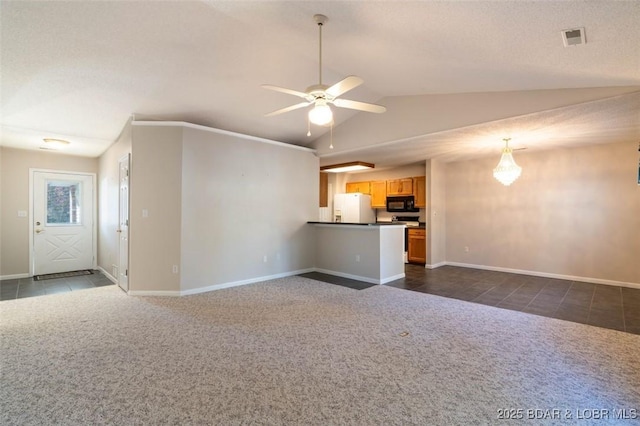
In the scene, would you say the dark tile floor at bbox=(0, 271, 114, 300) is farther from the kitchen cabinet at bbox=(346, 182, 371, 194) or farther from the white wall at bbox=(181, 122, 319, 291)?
the kitchen cabinet at bbox=(346, 182, 371, 194)

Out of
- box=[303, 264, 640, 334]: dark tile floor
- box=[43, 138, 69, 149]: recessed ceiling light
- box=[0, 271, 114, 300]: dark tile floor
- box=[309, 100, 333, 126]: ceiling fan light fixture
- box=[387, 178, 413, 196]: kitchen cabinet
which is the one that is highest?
box=[43, 138, 69, 149]: recessed ceiling light

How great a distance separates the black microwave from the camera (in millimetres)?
7891

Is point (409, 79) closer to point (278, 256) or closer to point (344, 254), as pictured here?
point (344, 254)

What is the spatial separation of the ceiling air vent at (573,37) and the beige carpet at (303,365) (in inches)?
107

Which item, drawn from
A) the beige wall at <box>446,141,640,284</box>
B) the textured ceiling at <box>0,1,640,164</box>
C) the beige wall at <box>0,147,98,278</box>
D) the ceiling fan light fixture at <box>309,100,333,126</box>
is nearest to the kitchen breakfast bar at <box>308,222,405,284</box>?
the textured ceiling at <box>0,1,640,164</box>

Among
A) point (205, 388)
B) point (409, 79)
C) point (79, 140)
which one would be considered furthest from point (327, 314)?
point (79, 140)

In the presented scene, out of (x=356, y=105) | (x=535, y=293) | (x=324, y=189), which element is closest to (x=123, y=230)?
(x=356, y=105)

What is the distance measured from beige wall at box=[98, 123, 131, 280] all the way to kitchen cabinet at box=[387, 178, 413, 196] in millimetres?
6053

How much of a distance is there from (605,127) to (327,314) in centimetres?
477

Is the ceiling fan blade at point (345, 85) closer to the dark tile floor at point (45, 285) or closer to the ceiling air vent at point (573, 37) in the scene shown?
Result: the ceiling air vent at point (573, 37)

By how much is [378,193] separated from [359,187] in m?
0.67

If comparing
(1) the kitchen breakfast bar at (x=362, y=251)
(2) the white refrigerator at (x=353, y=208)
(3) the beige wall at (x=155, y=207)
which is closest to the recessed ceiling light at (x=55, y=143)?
(3) the beige wall at (x=155, y=207)

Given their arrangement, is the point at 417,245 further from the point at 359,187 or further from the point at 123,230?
the point at 123,230

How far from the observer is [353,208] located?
8.37 meters
